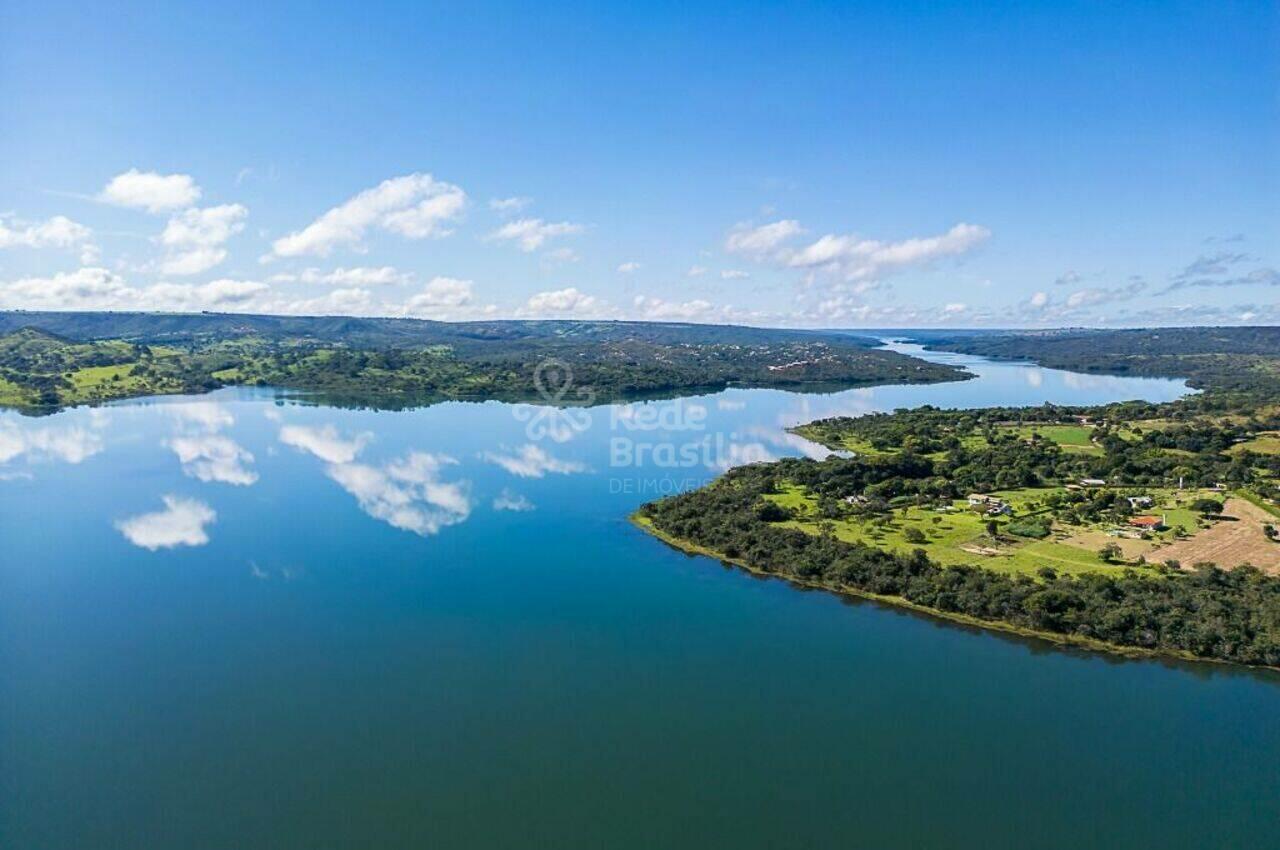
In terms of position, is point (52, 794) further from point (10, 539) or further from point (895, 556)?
point (895, 556)

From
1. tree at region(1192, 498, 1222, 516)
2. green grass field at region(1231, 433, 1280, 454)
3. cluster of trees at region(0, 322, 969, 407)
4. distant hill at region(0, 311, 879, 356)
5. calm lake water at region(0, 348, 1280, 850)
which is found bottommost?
calm lake water at region(0, 348, 1280, 850)

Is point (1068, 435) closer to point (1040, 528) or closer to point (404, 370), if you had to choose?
point (1040, 528)

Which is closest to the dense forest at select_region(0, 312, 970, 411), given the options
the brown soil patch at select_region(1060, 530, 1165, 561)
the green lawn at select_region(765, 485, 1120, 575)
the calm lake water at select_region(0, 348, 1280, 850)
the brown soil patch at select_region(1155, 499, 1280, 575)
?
the green lawn at select_region(765, 485, 1120, 575)

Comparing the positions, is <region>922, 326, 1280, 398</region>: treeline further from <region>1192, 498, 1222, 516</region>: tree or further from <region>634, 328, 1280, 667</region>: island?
<region>1192, 498, 1222, 516</region>: tree

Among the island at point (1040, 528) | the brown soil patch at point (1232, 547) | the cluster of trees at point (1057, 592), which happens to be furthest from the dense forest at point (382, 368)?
the brown soil patch at point (1232, 547)

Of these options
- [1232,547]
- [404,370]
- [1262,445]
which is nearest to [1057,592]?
[1232,547]

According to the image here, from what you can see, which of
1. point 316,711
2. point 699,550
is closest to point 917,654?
point 699,550

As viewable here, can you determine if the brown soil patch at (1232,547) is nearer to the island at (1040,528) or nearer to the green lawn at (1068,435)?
the island at (1040,528)

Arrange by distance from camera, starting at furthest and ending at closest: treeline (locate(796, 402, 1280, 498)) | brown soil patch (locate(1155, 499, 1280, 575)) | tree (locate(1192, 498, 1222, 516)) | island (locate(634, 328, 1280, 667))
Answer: treeline (locate(796, 402, 1280, 498))
tree (locate(1192, 498, 1222, 516))
brown soil patch (locate(1155, 499, 1280, 575))
island (locate(634, 328, 1280, 667))
